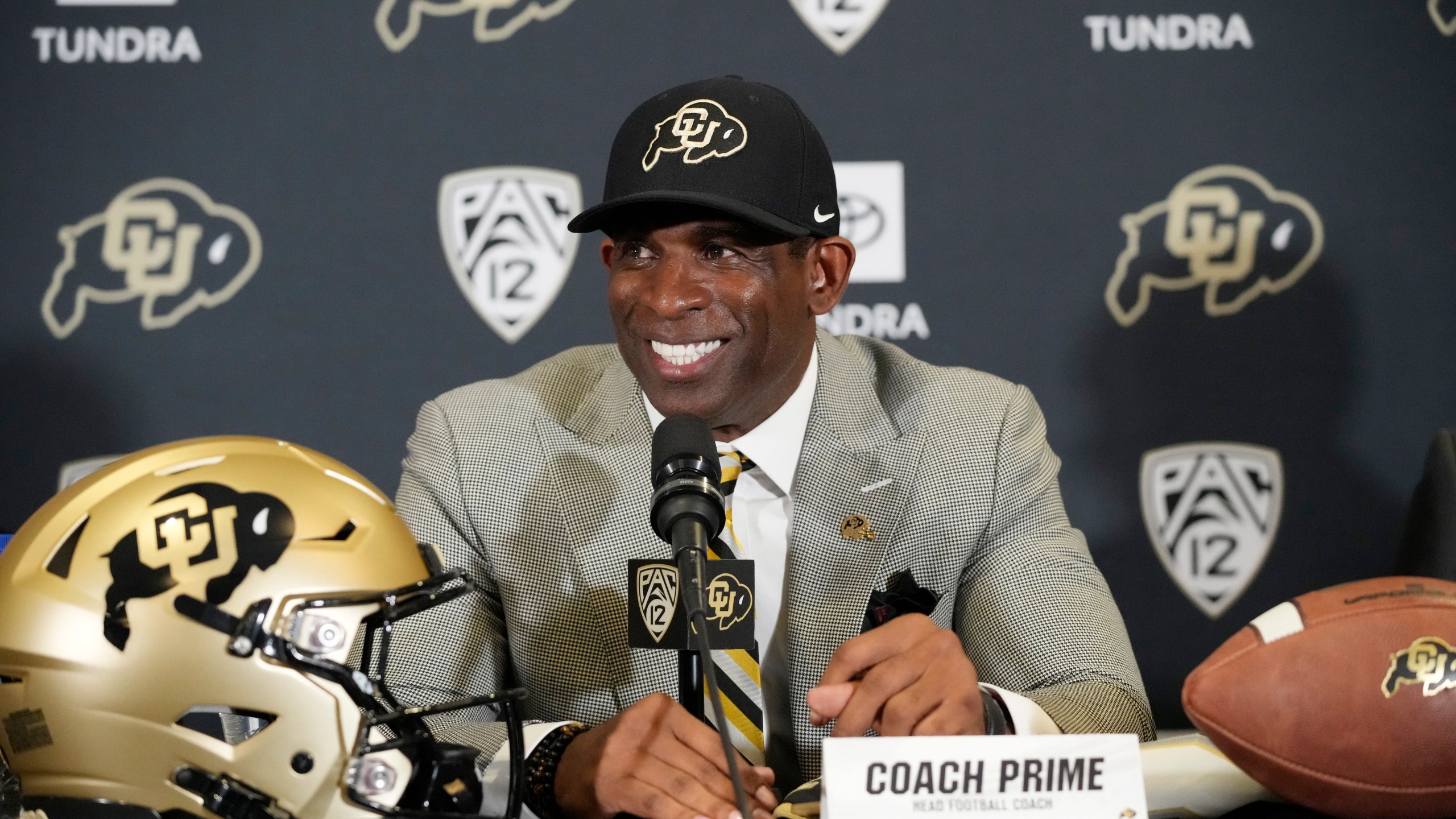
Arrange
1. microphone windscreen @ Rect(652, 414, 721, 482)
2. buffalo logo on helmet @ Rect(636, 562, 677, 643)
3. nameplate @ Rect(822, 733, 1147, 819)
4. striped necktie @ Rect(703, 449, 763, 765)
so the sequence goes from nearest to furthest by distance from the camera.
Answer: nameplate @ Rect(822, 733, 1147, 819) → microphone windscreen @ Rect(652, 414, 721, 482) → buffalo logo on helmet @ Rect(636, 562, 677, 643) → striped necktie @ Rect(703, 449, 763, 765)

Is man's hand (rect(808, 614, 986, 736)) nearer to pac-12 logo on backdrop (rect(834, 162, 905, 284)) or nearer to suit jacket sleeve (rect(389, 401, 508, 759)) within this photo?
suit jacket sleeve (rect(389, 401, 508, 759))

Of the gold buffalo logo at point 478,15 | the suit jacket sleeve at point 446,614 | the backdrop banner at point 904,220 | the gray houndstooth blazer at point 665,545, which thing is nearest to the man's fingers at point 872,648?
the gray houndstooth blazer at point 665,545

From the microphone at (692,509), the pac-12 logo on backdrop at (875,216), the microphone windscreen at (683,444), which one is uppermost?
the pac-12 logo on backdrop at (875,216)

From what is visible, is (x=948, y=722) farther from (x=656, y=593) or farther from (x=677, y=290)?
(x=677, y=290)

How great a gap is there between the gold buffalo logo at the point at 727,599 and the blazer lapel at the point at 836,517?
1.42 ft

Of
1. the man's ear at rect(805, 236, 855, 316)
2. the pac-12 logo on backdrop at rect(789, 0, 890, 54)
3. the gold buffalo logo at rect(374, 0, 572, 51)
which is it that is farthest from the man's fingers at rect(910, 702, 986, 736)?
the gold buffalo logo at rect(374, 0, 572, 51)

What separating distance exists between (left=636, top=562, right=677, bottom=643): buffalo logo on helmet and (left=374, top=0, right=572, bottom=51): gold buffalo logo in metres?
1.46

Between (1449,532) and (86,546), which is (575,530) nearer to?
(86,546)

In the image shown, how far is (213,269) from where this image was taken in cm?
232

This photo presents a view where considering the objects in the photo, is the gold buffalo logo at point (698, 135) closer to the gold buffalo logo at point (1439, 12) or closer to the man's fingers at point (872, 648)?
the man's fingers at point (872, 648)

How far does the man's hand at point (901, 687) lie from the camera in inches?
44.2

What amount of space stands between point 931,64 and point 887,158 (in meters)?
0.21

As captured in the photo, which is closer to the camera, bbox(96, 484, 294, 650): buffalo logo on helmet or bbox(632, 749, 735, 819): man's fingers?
bbox(96, 484, 294, 650): buffalo logo on helmet

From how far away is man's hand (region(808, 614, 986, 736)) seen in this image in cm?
112
